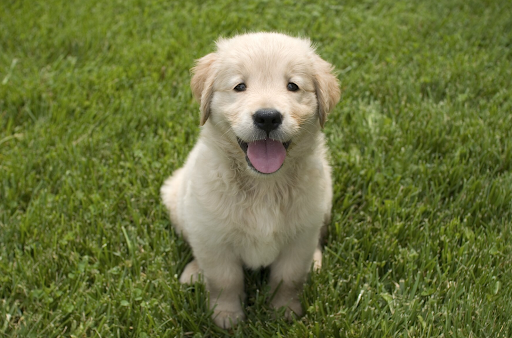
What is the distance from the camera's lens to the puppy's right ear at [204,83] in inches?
105

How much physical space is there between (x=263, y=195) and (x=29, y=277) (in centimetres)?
147

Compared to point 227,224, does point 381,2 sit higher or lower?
higher

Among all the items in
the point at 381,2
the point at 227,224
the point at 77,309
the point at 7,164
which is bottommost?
the point at 77,309

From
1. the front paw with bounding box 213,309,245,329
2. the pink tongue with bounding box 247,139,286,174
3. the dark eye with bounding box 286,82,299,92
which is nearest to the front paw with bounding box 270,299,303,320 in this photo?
the front paw with bounding box 213,309,245,329

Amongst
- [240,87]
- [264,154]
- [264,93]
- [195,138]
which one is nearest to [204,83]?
[240,87]

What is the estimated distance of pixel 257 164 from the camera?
2.60 metres

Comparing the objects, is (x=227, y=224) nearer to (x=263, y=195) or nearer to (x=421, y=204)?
(x=263, y=195)

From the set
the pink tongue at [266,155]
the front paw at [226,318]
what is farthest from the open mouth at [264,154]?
the front paw at [226,318]

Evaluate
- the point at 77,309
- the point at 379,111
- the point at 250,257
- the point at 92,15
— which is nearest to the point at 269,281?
the point at 250,257

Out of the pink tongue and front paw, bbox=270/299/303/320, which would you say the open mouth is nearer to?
the pink tongue

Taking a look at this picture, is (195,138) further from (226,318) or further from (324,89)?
(324,89)

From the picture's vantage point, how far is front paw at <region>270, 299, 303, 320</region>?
308 centimetres

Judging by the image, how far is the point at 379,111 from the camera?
4418 millimetres

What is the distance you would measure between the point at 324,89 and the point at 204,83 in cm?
60
